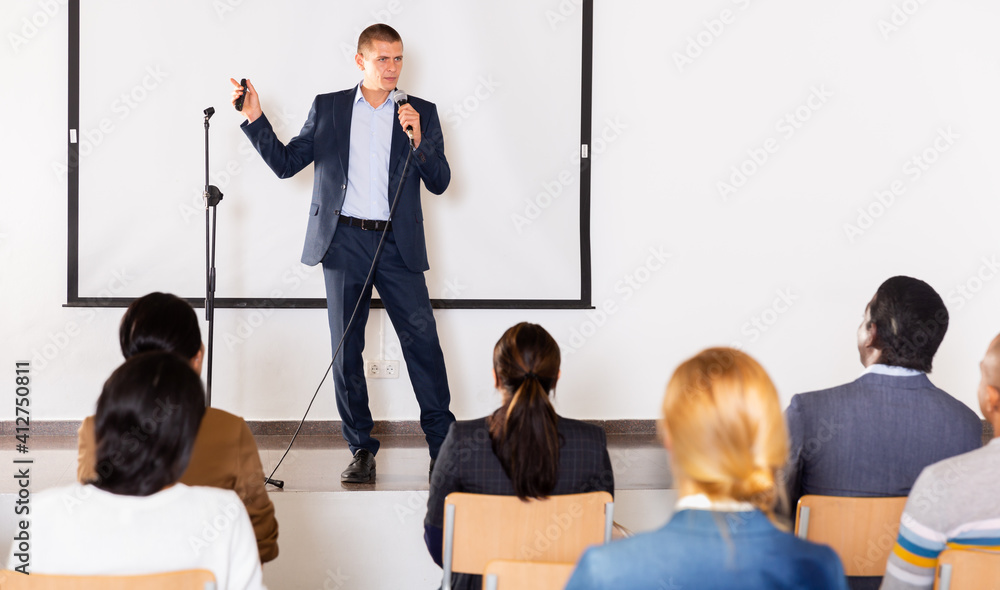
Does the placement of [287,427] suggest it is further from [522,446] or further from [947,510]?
[947,510]

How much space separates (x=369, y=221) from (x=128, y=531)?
191 cm

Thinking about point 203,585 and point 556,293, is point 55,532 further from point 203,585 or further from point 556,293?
point 556,293

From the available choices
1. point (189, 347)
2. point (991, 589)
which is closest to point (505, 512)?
point (189, 347)

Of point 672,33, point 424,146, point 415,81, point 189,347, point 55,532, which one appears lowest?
point 55,532

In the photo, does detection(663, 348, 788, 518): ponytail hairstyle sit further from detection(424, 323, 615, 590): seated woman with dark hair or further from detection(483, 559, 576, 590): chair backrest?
detection(424, 323, 615, 590): seated woman with dark hair

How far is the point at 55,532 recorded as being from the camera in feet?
4.01

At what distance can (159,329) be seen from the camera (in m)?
1.67

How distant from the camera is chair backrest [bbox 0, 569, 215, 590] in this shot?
1164mm

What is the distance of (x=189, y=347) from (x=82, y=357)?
2228 millimetres

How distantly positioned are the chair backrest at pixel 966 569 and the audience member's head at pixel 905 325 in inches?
21.6

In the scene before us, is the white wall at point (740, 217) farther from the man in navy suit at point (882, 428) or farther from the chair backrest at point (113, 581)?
the chair backrest at point (113, 581)

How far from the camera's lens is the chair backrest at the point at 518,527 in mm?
1644

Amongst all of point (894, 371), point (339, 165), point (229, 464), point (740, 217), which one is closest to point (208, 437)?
point (229, 464)

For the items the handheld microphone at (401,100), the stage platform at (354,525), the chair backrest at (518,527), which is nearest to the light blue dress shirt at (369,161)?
the handheld microphone at (401,100)
